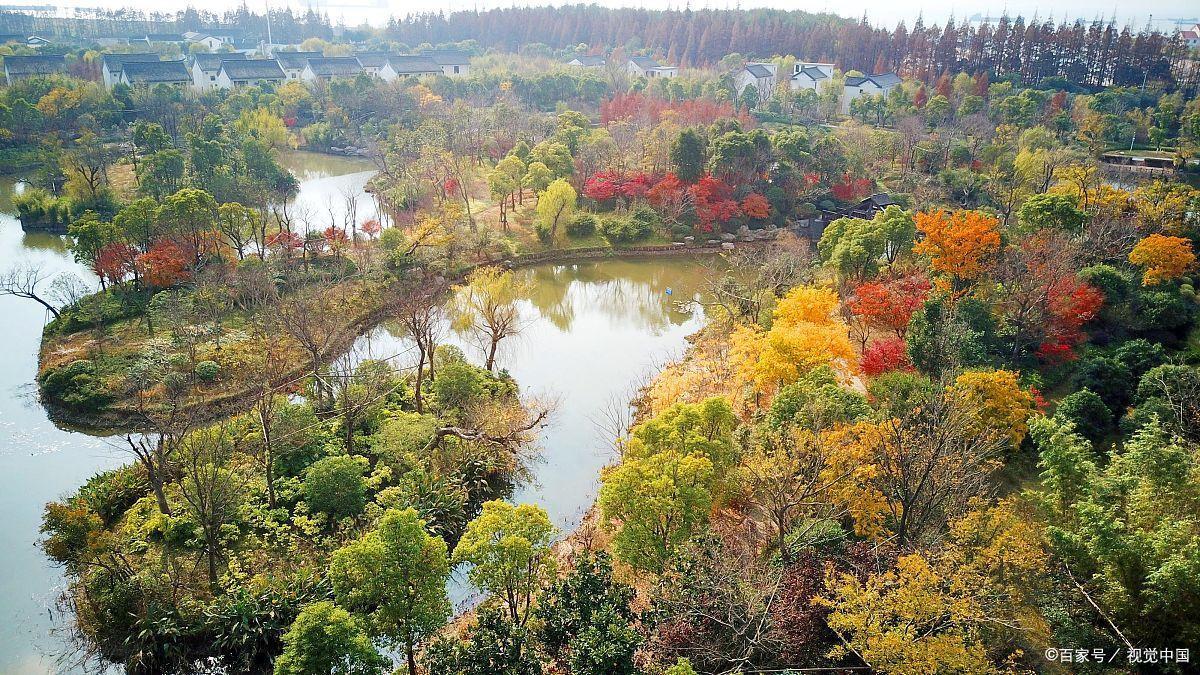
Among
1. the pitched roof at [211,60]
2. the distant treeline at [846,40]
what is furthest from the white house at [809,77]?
the pitched roof at [211,60]

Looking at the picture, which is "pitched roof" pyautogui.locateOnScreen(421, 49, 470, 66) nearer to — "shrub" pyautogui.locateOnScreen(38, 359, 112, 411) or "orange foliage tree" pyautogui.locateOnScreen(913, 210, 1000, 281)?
"shrub" pyautogui.locateOnScreen(38, 359, 112, 411)

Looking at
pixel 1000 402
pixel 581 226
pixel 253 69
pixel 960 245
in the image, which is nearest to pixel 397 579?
pixel 1000 402

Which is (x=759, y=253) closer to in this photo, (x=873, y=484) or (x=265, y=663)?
(x=873, y=484)

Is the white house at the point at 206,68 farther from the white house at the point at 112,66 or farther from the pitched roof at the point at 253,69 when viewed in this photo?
the white house at the point at 112,66

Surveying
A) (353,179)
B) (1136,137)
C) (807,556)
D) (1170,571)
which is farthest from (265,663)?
(1136,137)

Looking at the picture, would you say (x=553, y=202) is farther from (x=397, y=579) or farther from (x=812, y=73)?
(x=812, y=73)

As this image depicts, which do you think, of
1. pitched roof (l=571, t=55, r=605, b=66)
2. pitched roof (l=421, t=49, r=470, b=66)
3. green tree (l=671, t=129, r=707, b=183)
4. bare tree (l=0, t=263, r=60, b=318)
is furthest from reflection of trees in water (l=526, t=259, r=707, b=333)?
pitched roof (l=571, t=55, r=605, b=66)
